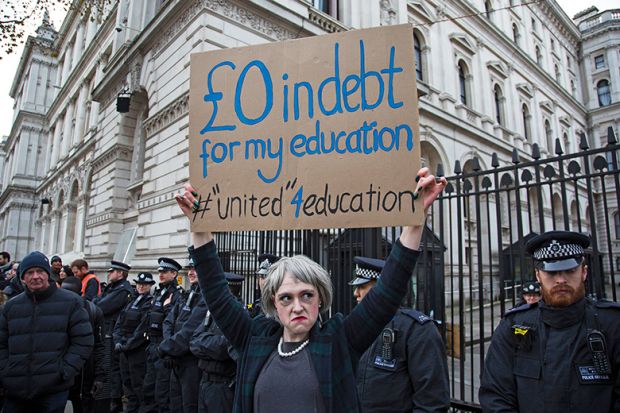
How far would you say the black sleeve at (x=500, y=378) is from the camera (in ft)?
6.99

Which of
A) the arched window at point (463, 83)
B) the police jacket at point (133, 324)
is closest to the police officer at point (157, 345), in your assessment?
the police jacket at point (133, 324)

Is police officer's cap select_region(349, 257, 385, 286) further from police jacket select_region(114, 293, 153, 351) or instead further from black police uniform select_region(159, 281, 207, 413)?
police jacket select_region(114, 293, 153, 351)

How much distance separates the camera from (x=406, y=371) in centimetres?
244

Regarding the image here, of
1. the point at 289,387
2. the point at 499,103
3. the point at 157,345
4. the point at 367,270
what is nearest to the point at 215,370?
the point at 157,345

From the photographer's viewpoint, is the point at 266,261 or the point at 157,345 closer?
the point at 266,261

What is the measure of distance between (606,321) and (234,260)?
5.09m

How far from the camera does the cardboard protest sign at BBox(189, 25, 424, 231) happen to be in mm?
1987

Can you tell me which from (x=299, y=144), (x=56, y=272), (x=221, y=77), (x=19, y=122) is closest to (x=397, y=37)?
(x=299, y=144)

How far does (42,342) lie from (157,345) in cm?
154

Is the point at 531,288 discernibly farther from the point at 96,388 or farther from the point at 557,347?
the point at 96,388

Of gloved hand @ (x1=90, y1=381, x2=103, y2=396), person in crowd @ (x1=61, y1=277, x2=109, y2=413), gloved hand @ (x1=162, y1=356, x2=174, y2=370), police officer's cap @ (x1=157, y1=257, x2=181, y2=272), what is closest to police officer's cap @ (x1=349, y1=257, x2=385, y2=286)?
gloved hand @ (x1=162, y1=356, x2=174, y2=370)

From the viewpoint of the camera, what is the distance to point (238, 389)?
1623 millimetres

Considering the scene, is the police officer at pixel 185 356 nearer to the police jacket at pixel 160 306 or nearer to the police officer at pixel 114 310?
the police jacket at pixel 160 306

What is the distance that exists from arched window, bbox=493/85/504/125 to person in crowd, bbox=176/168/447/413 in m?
25.4
